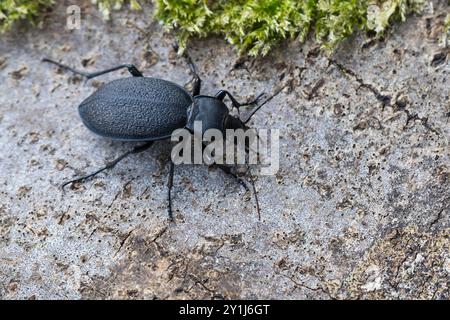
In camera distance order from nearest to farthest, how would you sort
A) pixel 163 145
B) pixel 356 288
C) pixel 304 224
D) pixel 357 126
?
1. pixel 356 288
2. pixel 304 224
3. pixel 357 126
4. pixel 163 145

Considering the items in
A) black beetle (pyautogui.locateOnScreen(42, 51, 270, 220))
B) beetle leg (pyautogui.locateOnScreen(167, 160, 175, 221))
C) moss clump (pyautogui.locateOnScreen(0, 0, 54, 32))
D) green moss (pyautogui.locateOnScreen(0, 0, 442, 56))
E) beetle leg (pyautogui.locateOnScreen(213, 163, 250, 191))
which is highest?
green moss (pyautogui.locateOnScreen(0, 0, 442, 56))

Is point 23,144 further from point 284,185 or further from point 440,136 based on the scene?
point 440,136

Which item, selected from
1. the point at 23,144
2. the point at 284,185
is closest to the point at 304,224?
the point at 284,185

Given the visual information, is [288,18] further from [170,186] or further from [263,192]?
[170,186]

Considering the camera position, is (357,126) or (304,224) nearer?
(304,224)

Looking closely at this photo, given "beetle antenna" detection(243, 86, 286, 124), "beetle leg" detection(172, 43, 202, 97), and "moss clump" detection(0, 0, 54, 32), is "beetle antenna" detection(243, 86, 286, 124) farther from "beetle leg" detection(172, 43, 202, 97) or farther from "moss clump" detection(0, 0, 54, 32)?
"moss clump" detection(0, 0, 54, 32)

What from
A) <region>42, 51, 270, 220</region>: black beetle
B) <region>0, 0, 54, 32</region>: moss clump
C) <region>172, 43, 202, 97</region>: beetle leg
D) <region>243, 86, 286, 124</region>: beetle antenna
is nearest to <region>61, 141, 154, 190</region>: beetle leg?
<region>42, 51, 270, 220</region>: black beetle
